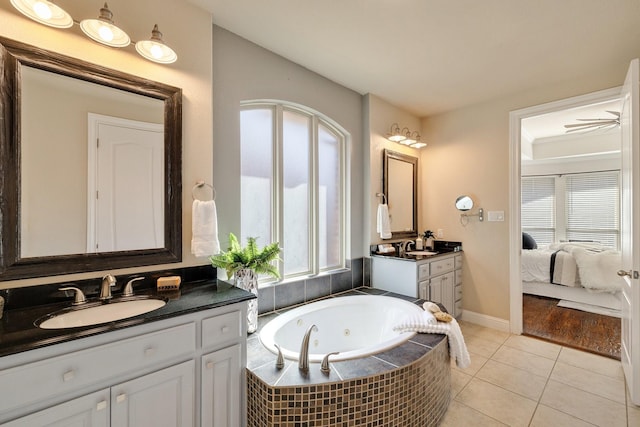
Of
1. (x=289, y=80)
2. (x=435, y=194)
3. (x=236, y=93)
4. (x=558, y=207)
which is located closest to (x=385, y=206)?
(x=435, y=194)

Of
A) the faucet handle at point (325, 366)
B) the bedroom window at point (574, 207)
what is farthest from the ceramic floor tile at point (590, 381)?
the bedroom window at point (574, 207)

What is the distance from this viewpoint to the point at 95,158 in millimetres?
1474

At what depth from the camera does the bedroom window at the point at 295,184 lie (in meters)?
2.33

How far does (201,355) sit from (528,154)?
21.8 feet

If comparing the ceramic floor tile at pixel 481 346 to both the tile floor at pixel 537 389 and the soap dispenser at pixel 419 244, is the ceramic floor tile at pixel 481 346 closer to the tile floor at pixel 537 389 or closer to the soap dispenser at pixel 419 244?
the tile floor at pixel 537 389

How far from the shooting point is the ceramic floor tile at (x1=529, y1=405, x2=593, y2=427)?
Result: 69.7 inches

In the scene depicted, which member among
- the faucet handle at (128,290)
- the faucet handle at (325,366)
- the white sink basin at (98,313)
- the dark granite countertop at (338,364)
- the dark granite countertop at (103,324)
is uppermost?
the faucet handle at (128,290)

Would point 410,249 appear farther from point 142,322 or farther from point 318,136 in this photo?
point 142,322

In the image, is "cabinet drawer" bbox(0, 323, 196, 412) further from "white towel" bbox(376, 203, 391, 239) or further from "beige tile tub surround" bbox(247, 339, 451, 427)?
"white towel" bbox(376, 203, 391, 239)

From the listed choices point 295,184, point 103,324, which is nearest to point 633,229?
point 295,184

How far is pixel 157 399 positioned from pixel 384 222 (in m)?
2.51

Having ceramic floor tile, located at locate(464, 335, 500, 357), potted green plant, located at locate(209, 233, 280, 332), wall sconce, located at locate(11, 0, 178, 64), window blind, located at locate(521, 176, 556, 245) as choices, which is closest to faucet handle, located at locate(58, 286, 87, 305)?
potted green plant, located at locate(209, 233, 280, 332)

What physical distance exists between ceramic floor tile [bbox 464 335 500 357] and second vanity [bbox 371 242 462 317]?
398 mm

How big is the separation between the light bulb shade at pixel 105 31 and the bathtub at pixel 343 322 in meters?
1.88
